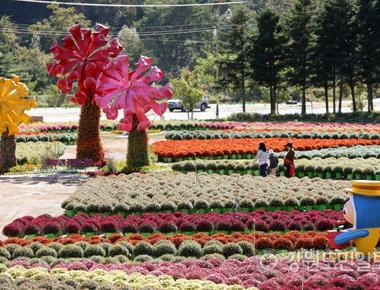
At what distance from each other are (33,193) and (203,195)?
5.89 m

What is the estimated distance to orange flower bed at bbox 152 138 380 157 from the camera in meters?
29.8

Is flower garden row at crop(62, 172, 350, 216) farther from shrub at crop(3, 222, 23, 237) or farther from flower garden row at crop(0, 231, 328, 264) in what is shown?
flower garden row at crop(0, 231, 328, 264)

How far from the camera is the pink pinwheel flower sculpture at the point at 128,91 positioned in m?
26.7

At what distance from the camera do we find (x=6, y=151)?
28.4m

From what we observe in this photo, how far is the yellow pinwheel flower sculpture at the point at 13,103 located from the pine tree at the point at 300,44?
2637cm

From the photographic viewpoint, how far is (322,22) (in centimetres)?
5091

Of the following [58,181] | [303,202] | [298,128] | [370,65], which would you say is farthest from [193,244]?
[370,65]

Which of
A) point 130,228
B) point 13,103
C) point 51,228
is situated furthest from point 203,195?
point 13,103

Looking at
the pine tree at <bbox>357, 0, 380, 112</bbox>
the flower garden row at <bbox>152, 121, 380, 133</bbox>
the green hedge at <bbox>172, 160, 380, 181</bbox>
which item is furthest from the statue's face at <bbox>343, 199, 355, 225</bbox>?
the pine tree at <bbox>357, 0, 380, 112</bbox>

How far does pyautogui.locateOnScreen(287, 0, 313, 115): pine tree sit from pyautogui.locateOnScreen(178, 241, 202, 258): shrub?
37901 mm

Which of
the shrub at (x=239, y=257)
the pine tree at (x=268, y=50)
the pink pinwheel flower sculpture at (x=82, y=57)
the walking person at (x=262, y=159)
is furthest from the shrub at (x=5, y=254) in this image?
the pine tree at (x=268, y=50)

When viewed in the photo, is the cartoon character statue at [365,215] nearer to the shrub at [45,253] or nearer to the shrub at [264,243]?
the shrub at [264,243]

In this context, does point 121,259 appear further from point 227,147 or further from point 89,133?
point 227,147

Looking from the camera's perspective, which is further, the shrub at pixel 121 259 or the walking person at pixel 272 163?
the walking person at pixel 272 163
